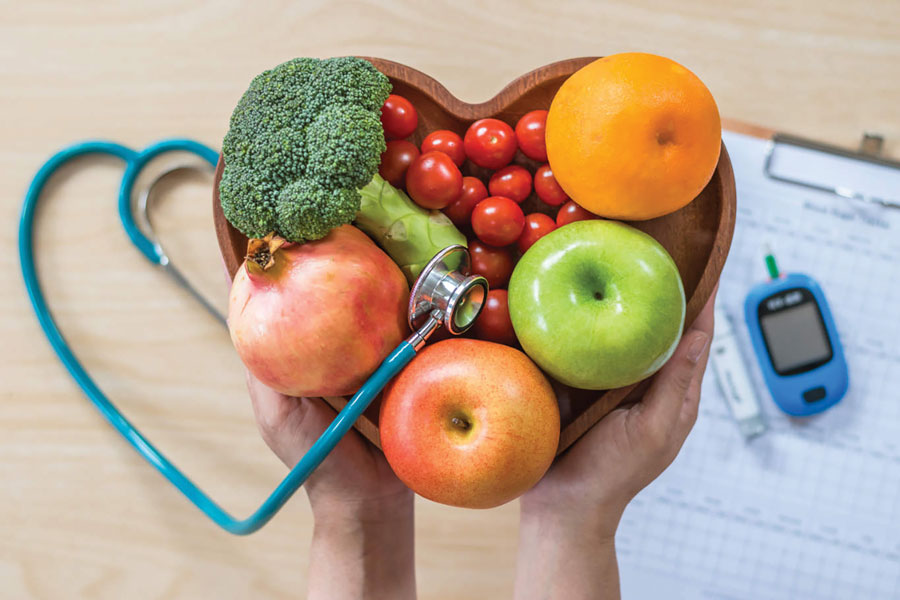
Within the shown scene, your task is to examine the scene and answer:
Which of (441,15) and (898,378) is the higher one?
(441,15)

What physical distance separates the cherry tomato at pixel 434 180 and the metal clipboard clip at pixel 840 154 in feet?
1.43

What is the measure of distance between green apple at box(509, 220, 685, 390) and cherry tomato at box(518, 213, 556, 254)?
5 cm

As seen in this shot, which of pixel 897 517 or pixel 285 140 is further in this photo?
pixel 897 517

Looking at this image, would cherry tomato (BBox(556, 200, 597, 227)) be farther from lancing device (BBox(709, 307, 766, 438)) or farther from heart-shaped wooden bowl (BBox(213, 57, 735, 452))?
lancing device (BBox(709, 307, 766, 438))

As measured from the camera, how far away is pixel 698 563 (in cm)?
81

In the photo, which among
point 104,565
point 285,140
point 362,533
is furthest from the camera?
point 104,565

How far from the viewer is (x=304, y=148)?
0.53 meters

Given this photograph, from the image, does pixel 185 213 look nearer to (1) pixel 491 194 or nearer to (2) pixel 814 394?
(1) pixel 491 194

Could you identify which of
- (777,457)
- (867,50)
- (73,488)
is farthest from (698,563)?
(73,488)

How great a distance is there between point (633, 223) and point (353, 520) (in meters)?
0.43

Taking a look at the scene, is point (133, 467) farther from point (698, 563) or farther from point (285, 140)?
point (698, 563)

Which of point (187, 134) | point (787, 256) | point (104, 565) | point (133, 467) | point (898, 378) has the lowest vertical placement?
point (104, 565)

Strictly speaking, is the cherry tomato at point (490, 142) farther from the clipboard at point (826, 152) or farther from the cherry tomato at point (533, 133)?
the clipboard at point (826, 152)

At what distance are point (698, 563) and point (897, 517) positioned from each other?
244mm
